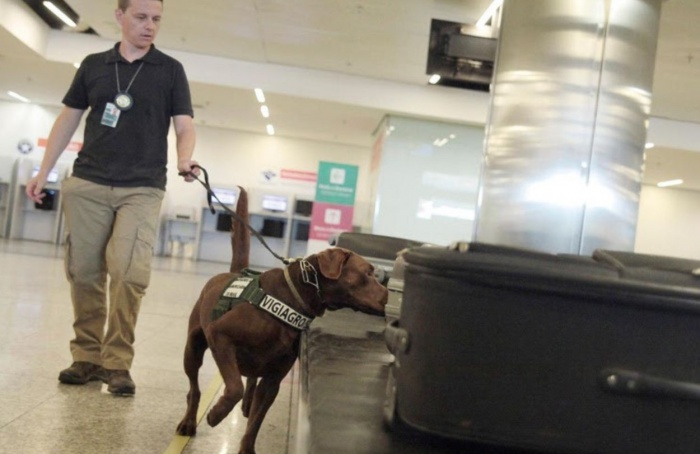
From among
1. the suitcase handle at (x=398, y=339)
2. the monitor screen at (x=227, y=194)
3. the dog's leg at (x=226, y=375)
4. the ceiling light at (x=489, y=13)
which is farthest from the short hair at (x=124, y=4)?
the monitor screen at (x=227, y=194)

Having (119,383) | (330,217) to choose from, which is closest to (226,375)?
(119,383)

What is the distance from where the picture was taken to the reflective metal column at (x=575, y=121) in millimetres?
6891

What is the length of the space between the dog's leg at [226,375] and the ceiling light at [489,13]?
24.8ft

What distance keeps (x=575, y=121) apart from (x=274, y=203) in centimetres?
1712

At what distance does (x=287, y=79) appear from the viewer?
14688 mm

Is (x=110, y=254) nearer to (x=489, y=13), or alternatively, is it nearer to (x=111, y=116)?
(x=111, y=116)

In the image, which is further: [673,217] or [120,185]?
[673,217]

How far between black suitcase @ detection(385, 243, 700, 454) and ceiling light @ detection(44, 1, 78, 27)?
42.3ft

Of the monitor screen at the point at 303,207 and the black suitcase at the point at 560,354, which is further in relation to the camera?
the monitor screen at the point at 303,207

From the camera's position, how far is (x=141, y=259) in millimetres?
3705

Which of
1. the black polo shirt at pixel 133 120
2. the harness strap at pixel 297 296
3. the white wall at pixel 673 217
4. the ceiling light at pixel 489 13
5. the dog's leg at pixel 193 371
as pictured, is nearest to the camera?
the harness strap at pixel 297 296

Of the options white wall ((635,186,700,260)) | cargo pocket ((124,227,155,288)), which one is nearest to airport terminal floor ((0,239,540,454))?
cargo pocket ((124,227,155,288))

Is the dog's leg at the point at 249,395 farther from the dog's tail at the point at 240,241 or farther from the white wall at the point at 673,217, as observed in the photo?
the white wall at the point at 673,217

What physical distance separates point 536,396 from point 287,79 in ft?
45.7
